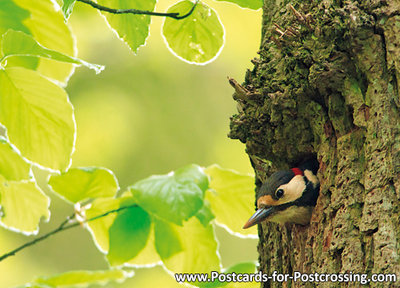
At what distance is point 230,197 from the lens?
1849 mm

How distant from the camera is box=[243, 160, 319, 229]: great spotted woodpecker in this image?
173 centimetres

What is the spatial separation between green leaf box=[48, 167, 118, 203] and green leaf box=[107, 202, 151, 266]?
0.43ft

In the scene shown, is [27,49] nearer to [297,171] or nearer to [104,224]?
[104,224]

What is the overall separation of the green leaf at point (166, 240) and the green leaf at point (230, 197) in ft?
0.61

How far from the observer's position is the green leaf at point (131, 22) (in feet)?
4.77

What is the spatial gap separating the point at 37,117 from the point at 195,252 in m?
0.72

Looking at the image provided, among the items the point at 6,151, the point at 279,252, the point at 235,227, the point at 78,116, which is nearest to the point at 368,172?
the point at 279,252

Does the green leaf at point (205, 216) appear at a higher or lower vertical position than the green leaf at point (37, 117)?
lower

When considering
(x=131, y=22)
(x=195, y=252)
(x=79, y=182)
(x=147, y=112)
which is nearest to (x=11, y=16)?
(x=131, y=22)


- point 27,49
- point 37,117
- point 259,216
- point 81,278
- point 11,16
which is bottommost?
point 81,278

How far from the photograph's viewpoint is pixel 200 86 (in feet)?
18.5

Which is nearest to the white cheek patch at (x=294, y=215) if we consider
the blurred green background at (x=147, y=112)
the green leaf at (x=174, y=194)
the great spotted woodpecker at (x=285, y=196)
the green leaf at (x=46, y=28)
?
the great spotted woodpecker at (x=285, y=196)

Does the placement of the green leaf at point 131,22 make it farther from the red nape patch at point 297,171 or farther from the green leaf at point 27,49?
the red nape patch at point 297,171

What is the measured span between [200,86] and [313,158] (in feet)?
12.7
